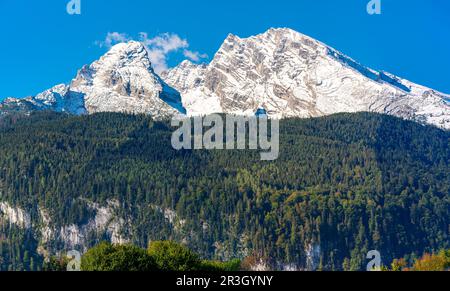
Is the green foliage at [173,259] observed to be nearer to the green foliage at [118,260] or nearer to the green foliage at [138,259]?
the green foliage at [138,259]

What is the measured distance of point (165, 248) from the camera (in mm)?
127938

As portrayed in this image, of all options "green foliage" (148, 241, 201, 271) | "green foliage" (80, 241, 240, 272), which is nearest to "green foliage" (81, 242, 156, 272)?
"green foliage" (80, 241, 240, 272)

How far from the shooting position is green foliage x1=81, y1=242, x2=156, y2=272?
11181 cm

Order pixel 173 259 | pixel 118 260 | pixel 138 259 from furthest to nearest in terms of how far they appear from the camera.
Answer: pixel 173 259 → pixel 138 259 → pixel 118 260

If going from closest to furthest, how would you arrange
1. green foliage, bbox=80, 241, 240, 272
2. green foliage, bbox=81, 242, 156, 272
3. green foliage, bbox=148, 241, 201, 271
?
green foliage, bbox=81, 242, 156, 272
green foliage, bbox=80, 241, 240, 272
green foliage, bbox=148, 241, 201, 271

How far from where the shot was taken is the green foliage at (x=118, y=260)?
112 m

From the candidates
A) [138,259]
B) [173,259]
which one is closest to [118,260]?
[138,259]

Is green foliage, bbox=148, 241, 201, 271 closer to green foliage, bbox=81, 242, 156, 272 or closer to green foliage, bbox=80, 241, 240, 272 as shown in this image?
green foliage, bbox=80, 241, 240, 272

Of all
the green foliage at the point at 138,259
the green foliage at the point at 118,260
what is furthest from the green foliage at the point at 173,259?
the green foliage at the point at 118,260

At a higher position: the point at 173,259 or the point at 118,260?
the point at 173,259

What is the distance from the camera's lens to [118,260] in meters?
114

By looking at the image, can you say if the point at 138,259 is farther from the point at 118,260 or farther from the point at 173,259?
the point at 173,259
